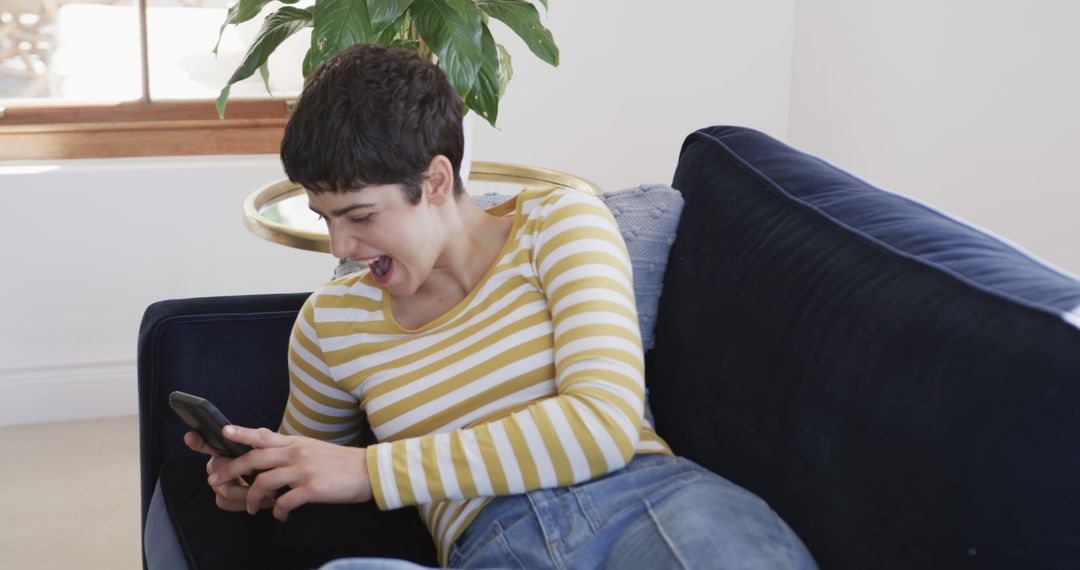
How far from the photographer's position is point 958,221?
1.16 meters

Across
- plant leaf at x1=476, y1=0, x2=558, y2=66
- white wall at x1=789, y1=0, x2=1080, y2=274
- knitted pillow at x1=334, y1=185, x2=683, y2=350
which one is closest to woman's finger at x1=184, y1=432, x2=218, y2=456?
knitted pillow at x1=334, y1=185, x2=683, y2=350

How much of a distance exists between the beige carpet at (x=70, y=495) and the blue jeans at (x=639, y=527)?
1.23 m

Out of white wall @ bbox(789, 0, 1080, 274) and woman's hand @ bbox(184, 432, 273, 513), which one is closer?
woman's hand @ bbox(184, 432, 273, 513)

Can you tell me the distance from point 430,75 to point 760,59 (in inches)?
72.9

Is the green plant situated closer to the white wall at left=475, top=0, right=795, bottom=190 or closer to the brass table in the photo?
the brass table

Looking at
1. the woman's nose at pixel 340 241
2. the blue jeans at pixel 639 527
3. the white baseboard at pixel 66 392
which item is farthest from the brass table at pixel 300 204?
the white baseboard at pixel 66 392

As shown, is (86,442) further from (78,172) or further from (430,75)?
(430,75)

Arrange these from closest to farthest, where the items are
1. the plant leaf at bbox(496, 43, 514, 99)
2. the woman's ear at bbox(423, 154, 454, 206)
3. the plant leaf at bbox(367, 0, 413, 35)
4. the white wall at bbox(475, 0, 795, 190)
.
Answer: the woman's ear at bbox(423, 154, 454, 206) → the plant leaf at bbox(367, 0, 413, 35) → the plant leaf at bbox(496, 43, 514, 99) → the white wall at bbox(475, 0, 795, 190)

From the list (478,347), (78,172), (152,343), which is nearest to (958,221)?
(478,347)

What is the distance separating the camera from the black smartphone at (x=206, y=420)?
3.83 ft

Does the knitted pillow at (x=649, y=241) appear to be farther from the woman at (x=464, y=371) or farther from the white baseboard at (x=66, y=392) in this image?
the white baseboard at (x=66, y=392)

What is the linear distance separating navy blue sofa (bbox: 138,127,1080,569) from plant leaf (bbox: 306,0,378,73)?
38 cm

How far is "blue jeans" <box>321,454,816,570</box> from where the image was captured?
3.39ft

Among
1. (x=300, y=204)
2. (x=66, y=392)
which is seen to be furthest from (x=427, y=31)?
(x=66, y=392)
